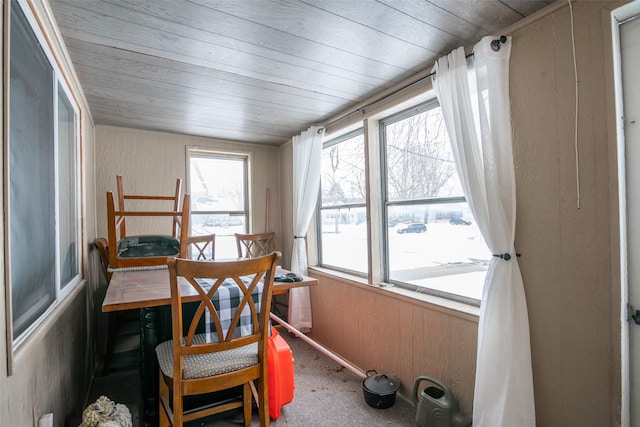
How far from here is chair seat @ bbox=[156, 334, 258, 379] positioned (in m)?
1.36

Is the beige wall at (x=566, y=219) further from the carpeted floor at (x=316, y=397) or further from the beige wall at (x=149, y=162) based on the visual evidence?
the beige wall at (x=149, y=162)

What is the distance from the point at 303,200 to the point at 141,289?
1.92m

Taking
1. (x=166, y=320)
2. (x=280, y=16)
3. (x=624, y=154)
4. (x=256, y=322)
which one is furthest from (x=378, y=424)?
(x=280, y=16)

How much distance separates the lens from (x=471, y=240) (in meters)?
1.86

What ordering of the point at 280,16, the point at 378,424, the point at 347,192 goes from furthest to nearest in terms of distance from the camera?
the point at 347,192 → the point at 378,424 → the point at 280,16

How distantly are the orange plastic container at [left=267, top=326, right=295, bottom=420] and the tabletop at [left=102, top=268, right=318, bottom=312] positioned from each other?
498 mm

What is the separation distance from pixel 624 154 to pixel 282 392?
2.16m

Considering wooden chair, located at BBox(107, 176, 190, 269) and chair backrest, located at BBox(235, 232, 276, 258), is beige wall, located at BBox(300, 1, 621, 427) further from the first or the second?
chair backrest, located at BBox(235, 232, 276, 258)

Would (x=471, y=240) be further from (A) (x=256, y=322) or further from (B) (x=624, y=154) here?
(A) (x=256, y=322)

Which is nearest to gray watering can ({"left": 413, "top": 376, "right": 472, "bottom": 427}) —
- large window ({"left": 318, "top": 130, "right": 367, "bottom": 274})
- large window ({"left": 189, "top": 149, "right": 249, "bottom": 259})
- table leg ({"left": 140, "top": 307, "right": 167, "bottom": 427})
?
large window ({"left": 318, "top": 130, "right": 367, "bottom": 274})

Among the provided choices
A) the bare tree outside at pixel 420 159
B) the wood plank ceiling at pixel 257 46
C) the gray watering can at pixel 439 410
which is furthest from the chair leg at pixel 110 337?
the bare tree outside at pixel 420 159

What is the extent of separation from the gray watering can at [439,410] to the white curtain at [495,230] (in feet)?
0.47

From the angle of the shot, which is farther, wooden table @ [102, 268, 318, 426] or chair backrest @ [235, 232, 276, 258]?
chair backrest @ [235, 232, 276, 258]

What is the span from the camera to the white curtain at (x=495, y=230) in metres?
1.42
